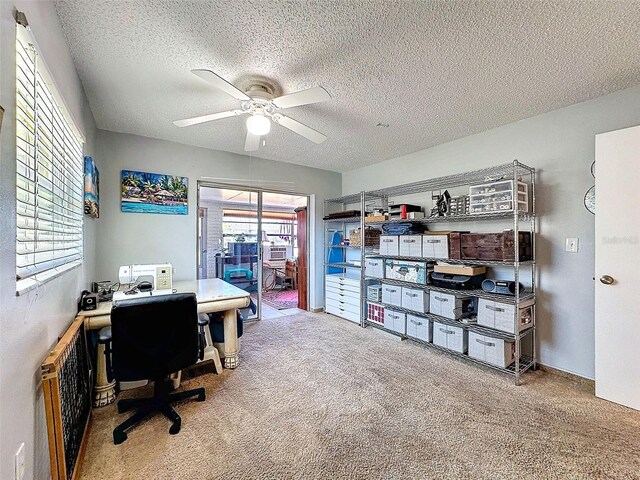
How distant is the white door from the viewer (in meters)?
2.02

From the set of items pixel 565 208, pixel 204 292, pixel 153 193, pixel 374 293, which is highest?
pixel 153 193

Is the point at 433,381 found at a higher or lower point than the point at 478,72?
lower

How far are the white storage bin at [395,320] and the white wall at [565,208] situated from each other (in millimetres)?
1310

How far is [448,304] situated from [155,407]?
2695mm

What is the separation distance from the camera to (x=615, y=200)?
2.10 metres

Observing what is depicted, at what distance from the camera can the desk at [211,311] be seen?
6.93 feet

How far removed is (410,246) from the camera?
11.1 feet

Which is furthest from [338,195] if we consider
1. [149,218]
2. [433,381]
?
[433,381]

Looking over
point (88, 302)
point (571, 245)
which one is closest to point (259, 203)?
point (88, 302)

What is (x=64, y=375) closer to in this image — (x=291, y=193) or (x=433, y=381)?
(x=433, y=381)

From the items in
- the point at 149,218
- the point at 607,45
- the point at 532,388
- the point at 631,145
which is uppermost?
the point at 607,45

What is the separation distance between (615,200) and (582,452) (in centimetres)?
172

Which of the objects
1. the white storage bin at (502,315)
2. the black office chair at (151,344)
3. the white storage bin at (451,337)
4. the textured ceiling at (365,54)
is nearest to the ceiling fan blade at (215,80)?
the textured ceiling at (365,54)

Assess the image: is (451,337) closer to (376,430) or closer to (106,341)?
(376,430)
